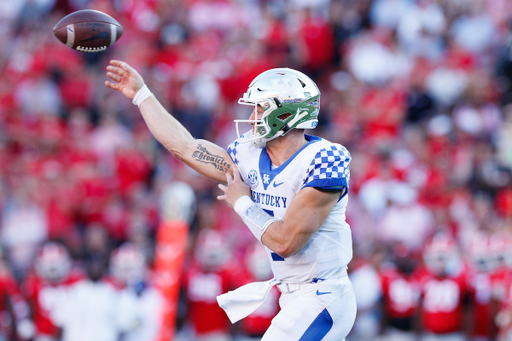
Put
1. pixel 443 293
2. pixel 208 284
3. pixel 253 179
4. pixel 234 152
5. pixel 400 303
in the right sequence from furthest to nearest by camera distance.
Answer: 1. pixel 208 284
2. pixel 400 303
3. pixel 443 293
4. pixel 234 152
5. pixel 253 179

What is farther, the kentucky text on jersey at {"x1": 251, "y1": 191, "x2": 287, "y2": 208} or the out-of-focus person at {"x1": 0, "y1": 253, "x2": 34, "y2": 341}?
the out-of-focus person at {"x1": 0, "y1": 253, "x2": 34, "y2": 341}

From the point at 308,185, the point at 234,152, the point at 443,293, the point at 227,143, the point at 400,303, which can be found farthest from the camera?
the point at 227,143

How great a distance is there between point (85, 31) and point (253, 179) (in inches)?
51.4

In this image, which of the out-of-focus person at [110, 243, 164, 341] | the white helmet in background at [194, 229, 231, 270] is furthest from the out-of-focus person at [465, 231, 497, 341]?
the out-of-focus person at [110, 243, 164, 341]

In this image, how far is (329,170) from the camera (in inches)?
137

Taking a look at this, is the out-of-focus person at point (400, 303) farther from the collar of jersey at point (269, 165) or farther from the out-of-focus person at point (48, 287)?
the collar of jersey at point (269, 165)

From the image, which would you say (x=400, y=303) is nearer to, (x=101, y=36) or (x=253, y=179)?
(x=253, y=179)

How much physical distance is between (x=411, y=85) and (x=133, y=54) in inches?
165

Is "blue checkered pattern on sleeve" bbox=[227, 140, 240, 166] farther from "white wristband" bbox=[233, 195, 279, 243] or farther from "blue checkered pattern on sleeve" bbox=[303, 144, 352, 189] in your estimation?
"blue checkered pattern on sleeve" bbox=[303, 144, 352, 189]

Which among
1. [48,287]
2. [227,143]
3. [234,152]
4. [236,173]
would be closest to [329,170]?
[236,173]

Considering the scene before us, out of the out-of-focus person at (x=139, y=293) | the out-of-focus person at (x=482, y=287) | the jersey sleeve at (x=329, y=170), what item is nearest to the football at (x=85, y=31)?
the jersey sleeve at (x=329, y=170)

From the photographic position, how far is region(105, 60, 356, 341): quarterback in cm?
349

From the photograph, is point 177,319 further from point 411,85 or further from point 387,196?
point 411,85

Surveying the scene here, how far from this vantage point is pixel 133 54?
34.2ft
